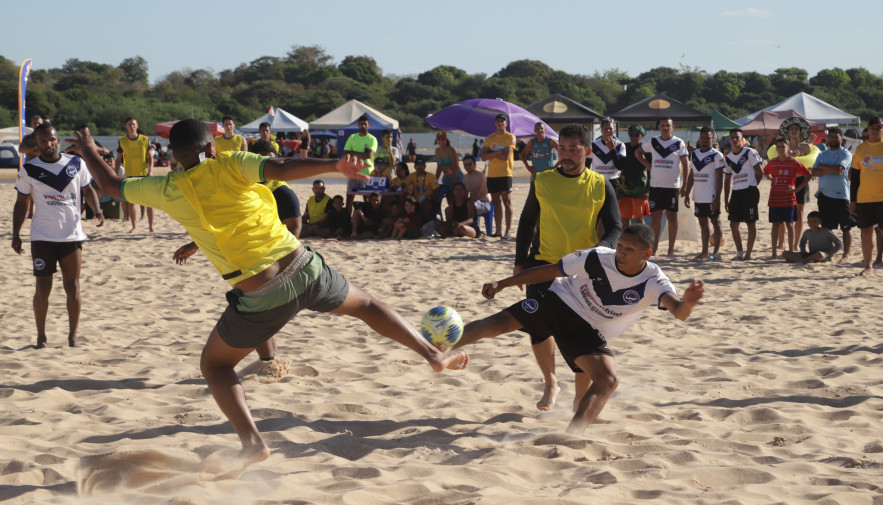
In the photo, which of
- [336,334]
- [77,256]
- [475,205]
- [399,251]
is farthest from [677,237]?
[77,256]

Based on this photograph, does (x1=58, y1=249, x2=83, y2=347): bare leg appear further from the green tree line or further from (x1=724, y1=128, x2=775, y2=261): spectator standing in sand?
the green tree line

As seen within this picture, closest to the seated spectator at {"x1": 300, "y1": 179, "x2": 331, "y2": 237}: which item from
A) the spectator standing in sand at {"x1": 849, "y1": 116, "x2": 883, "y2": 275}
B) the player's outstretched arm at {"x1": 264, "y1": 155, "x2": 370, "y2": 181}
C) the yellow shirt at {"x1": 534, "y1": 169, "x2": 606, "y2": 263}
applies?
the spectator standing in sand at {"x1": 849, "y1": 116, "x2": 883, "y2": 275}

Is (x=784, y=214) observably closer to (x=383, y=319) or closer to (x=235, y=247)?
(x=383, y=319)

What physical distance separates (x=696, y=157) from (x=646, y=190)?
0.77m

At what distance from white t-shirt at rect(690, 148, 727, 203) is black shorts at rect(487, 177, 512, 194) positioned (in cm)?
293

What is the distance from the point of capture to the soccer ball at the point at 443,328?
163 inches

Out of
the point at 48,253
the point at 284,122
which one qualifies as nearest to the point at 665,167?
the point at 48,253

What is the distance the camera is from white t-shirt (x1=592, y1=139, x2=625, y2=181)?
10.6 metres

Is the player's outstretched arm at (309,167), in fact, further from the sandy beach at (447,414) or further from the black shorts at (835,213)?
the black shorts at (835,213)

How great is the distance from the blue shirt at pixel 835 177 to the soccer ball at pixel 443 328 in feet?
25.2

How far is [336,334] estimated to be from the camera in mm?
6520

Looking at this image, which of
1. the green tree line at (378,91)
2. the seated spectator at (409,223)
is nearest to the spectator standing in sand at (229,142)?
the seated spectator at (409,223)

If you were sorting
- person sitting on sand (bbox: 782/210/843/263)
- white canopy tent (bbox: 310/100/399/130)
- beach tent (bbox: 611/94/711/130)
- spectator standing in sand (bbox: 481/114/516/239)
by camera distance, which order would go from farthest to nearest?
1. white canopy tent (bbox: 310/100/399/130)
2. beach tent (bbox: 611/94/711/130)
3. spectator standing in sand (bbox: 481/114/516/239)
4. person sitting on sand (bbox: 782/210/843/263)

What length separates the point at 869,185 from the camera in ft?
29.6
